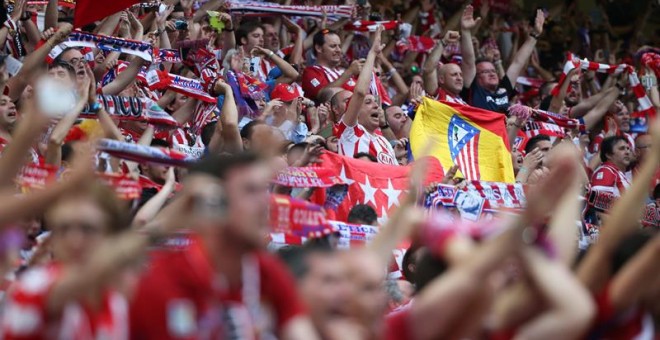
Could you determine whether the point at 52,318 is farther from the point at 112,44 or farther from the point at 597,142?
the point at 597,142

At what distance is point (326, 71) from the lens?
1197cm

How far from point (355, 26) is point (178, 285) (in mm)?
9665

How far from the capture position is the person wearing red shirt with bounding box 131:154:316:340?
4.04 meters

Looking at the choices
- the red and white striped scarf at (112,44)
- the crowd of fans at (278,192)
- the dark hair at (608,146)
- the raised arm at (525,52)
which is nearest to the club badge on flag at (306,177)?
the crowd of fans at (278,192)

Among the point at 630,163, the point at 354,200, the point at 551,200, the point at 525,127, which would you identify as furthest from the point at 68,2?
the point at 551,200

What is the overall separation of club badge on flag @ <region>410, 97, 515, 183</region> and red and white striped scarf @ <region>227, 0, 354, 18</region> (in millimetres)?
2272

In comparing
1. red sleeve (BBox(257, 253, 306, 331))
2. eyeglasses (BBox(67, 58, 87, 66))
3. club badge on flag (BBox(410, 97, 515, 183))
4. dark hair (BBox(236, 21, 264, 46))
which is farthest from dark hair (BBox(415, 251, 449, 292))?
dark hair (BBox(236, 21, 264, 46))

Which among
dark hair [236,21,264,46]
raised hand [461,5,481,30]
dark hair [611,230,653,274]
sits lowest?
raised hand [461,5,481,30]

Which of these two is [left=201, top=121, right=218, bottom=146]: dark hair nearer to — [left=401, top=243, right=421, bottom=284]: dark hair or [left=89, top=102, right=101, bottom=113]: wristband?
[left=89, top=102, right=101, bottom=113]: wristband

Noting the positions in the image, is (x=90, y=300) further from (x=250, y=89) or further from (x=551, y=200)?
(x=250, y=89)

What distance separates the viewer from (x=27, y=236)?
6344 mm

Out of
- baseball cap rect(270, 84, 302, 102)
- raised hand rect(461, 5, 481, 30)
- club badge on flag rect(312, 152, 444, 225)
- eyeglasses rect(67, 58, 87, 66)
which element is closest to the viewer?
eyeglasses rect(67, 58, 87, 66)

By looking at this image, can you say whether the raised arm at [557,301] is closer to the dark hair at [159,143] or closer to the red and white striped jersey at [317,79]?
the dark hair at [159,143]

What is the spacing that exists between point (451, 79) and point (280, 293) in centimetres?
827
